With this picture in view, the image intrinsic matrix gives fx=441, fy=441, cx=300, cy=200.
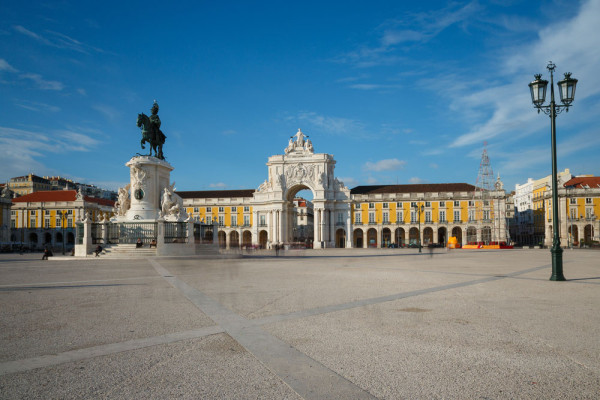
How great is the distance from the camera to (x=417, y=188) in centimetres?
8250

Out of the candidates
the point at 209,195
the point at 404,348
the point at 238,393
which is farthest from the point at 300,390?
the point at 209,195

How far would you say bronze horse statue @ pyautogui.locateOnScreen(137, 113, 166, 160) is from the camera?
2834 cm

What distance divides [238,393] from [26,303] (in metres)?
7.20

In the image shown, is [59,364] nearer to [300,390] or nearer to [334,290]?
[300,390]

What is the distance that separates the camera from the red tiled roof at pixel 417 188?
263 feet

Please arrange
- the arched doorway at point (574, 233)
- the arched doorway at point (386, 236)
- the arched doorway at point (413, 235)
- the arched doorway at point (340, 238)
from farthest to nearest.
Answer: the arched doorway at point (340, 238), the arched doorway at point (386, 236), the arched doorway at point (413, 235), the arched doorway at point (574, 233)

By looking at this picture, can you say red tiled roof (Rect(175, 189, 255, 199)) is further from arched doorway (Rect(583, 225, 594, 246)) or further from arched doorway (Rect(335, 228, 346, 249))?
arched doorway (Rect(583, 225, 594, 246))

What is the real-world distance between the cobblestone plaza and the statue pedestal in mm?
17311

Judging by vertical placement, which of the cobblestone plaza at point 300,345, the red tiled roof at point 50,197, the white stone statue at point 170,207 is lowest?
the cobblestone plaza at point 300,345

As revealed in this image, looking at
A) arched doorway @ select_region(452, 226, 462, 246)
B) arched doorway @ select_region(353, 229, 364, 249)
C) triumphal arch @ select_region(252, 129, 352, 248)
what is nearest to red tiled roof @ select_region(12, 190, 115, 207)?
triumphal arch @ select_region(252, 129, 352, 248)

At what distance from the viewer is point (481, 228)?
7550 cm

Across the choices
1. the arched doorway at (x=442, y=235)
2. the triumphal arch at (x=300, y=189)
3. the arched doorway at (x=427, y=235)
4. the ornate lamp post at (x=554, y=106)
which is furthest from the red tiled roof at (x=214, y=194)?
the ornate lamp post at (x=554, y=106)

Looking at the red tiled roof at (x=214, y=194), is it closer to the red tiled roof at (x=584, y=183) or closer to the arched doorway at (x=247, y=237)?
the arched doorway at (x=247, y=237)

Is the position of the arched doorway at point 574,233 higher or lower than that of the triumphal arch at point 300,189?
lower
